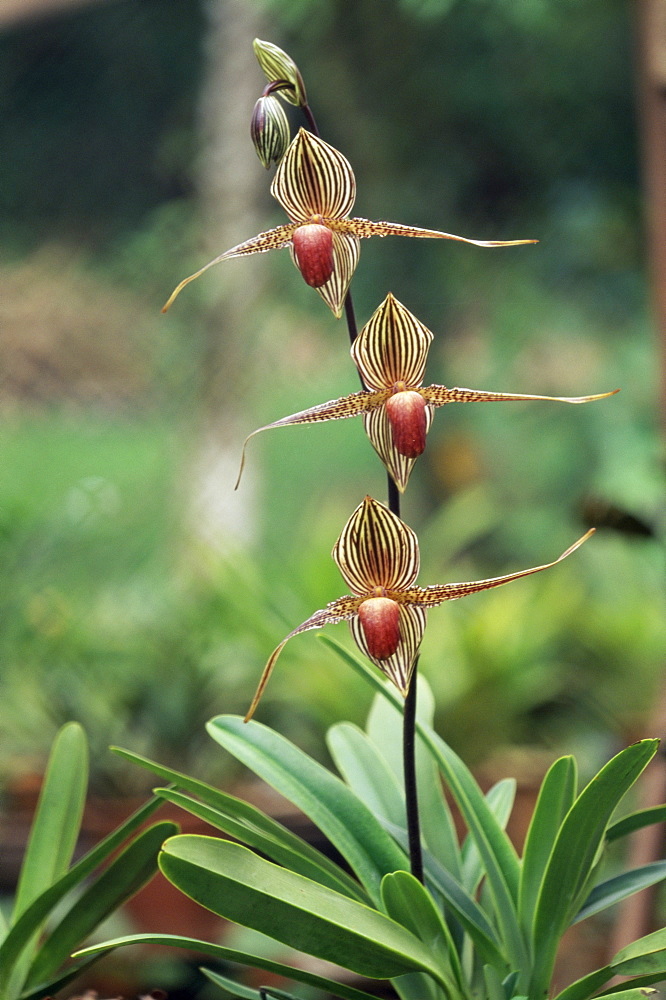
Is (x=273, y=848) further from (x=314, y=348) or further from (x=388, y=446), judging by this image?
(x=314, y=348)

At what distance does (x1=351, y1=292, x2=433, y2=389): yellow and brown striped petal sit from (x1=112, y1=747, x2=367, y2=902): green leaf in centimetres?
19

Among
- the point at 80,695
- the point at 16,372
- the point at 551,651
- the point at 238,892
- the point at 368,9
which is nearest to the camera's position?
the point at 238,892

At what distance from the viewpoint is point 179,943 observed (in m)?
0.33

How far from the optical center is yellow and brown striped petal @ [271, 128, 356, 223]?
33cm

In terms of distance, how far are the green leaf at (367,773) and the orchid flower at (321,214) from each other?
247mm

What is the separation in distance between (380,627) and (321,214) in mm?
172

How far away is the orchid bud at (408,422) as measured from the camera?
1.00ft

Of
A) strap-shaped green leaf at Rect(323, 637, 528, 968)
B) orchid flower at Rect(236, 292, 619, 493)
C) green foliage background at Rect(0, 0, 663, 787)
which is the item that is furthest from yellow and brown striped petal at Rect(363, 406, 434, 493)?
green foliage background at Rect(0, 0, 663, 787)

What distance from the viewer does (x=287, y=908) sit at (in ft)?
0.95

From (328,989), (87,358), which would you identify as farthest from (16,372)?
(328,989)

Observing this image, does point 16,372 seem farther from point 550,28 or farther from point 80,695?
point 550,28

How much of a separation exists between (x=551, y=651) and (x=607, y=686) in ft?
0.36

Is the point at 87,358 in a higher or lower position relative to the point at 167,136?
lower

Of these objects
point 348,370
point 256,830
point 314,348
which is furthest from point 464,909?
point 348,370
